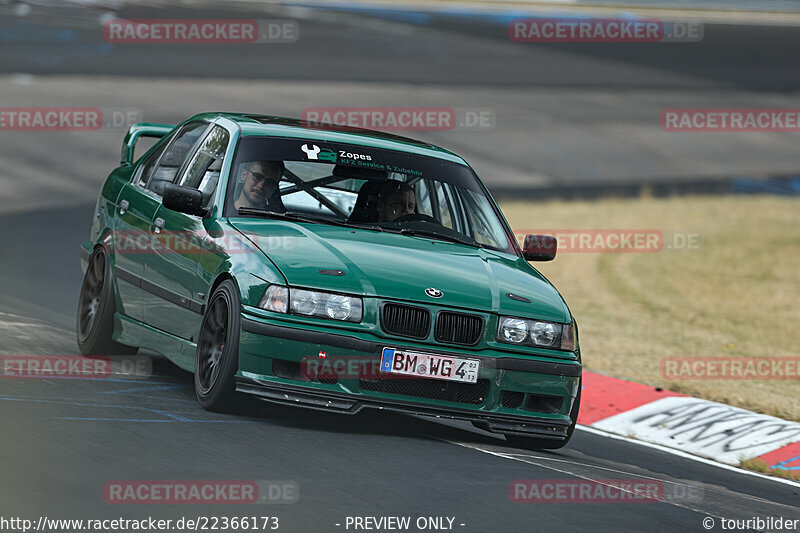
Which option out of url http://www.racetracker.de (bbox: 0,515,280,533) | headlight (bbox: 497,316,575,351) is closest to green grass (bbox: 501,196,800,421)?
headlight (bbox: 497,316,575,351)

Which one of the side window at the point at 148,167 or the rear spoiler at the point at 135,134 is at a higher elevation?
the rear spoiler at the point at 135,134

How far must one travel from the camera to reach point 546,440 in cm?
736

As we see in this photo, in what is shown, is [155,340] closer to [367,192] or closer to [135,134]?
[367,192]

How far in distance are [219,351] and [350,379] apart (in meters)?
0.78

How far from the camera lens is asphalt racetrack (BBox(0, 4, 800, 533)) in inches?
230

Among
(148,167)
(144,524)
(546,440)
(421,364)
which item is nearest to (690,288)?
(148,167)

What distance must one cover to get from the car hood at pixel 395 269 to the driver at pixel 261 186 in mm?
223

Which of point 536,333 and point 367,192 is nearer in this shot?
point 536,333

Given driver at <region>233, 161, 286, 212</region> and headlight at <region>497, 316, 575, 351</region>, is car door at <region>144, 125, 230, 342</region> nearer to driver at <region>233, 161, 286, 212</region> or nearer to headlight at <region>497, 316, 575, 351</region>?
driver at <region>233, 161, 286, 212</region>

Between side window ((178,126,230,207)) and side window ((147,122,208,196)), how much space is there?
205 mm

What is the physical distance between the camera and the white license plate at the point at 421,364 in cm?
679

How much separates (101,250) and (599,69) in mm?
25065

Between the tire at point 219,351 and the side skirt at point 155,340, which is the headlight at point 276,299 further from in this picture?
the side skirt at point 155,340

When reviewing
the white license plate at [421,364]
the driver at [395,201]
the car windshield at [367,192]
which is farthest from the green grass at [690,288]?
the white license plate at [421,364]
